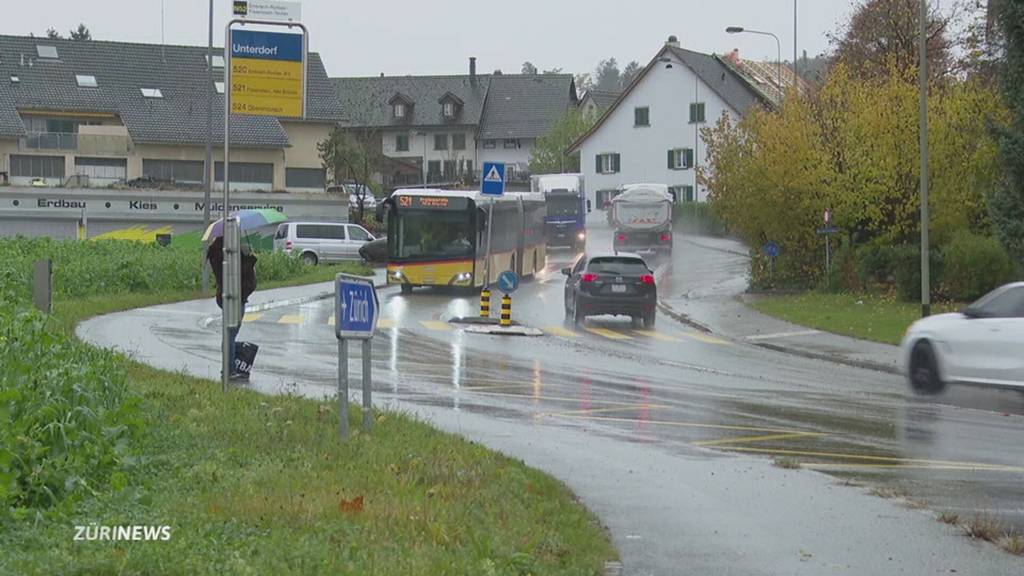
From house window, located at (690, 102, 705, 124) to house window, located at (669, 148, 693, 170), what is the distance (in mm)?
2334

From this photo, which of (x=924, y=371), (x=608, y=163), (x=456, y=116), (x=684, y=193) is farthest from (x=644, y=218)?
(x=456, y=116)

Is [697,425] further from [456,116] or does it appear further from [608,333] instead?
[456,116]

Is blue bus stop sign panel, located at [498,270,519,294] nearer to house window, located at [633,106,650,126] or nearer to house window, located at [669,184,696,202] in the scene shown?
house window, located at [669,184,696,202]

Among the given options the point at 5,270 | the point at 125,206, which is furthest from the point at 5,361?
the point at 125,206

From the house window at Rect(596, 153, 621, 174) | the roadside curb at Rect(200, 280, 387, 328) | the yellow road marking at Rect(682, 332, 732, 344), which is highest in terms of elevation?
the house window at Rect(596, 153, 621, 174)

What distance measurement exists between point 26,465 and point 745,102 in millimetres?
87442

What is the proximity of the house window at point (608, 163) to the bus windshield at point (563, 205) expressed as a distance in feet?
90.0

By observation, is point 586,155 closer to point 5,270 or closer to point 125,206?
point 125,206

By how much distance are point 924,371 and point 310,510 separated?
1417cm

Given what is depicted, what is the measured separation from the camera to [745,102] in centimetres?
9375

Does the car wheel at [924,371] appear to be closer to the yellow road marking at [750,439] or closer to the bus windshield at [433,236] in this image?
the yellow road marking at [750,439]

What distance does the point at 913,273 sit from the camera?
127 ft

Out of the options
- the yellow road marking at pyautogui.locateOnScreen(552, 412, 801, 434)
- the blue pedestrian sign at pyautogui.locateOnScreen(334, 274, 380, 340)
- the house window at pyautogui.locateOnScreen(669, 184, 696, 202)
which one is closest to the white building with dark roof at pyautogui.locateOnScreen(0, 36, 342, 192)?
the house window at pyautogui.locateOnScreen(669, 184, 696, 202)

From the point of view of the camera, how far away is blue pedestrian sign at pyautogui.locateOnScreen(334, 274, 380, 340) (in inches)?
447
